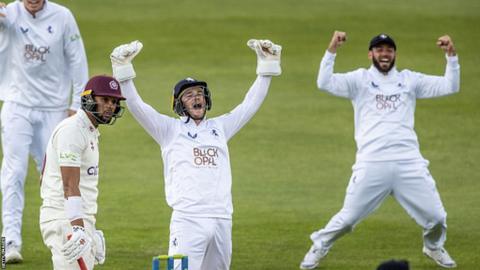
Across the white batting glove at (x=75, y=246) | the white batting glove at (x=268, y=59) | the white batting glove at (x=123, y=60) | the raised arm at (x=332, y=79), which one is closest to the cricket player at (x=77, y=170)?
the white batting glove at (x=75, y=246)

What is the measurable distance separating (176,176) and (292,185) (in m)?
7.33

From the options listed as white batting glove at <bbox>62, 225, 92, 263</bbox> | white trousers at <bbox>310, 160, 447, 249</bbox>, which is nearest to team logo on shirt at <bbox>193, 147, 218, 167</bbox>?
white batting glove at <bbox>62, 225, 92, 263</bbox>

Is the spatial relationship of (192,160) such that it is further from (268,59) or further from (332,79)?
(332,79)

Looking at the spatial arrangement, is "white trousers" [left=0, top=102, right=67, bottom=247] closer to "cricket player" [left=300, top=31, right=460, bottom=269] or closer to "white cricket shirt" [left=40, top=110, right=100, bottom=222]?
"cricket player" [left=300, top=31, right=460, bottom=269]

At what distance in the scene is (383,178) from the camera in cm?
1278

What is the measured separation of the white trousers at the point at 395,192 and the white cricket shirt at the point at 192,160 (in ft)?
8.30

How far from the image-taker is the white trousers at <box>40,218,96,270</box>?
986cm

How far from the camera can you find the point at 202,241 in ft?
33.5

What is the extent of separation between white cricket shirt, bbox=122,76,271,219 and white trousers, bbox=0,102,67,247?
3.03m

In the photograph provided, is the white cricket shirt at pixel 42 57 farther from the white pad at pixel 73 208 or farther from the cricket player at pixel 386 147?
the white pad at pixel 73 208

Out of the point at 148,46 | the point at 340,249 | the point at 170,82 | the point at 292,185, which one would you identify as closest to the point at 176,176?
the point at 340,249

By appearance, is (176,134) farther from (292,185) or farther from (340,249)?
(292,185)

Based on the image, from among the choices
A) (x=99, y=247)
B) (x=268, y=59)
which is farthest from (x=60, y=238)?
(x=268, y=59)

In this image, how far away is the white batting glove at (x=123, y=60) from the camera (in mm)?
10312
